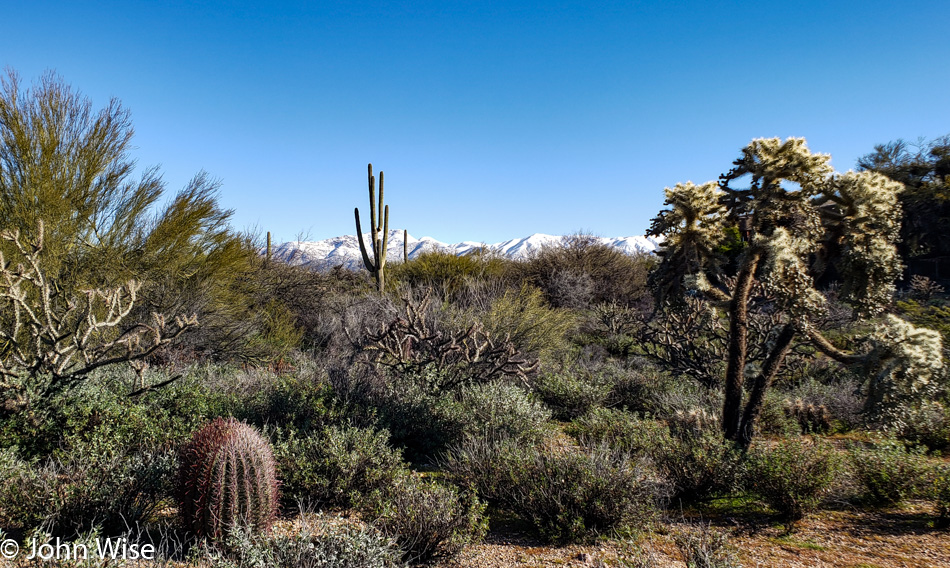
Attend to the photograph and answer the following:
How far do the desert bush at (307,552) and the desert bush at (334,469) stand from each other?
0.73 meters

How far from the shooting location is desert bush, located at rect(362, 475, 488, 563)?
10.3ft

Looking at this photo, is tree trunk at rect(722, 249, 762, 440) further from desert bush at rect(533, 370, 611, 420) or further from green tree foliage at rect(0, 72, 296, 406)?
green tree foliage at rect(0, 72, 296, 406)

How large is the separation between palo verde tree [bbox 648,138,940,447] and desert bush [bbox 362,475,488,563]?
2.41 meters

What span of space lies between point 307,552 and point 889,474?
434 cm

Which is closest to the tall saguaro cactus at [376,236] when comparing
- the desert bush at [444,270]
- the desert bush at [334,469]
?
the desert bush at [444,270]

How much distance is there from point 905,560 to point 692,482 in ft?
4.45

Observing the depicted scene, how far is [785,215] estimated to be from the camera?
380cm

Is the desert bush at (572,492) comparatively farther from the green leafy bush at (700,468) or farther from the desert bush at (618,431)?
the desert bush at (618,431)

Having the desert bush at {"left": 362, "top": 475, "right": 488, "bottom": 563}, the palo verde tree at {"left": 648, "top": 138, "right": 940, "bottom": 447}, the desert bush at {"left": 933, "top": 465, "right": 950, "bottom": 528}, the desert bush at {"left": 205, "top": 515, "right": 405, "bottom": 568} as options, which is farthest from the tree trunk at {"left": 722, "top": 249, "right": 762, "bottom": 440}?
the desert bush at {"left": 205, "top": 515, "right": 405, "bottom": 568}

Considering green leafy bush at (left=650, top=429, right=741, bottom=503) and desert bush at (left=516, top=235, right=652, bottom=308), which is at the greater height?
desert bush at (left=516, top=235, right=652, bottom=308)

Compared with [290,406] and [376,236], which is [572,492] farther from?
[376,236]

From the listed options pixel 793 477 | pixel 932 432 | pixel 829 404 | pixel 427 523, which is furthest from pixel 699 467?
pixel 829 404

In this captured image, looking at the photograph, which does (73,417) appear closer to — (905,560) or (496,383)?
(496,383)

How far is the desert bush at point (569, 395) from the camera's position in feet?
22.6
